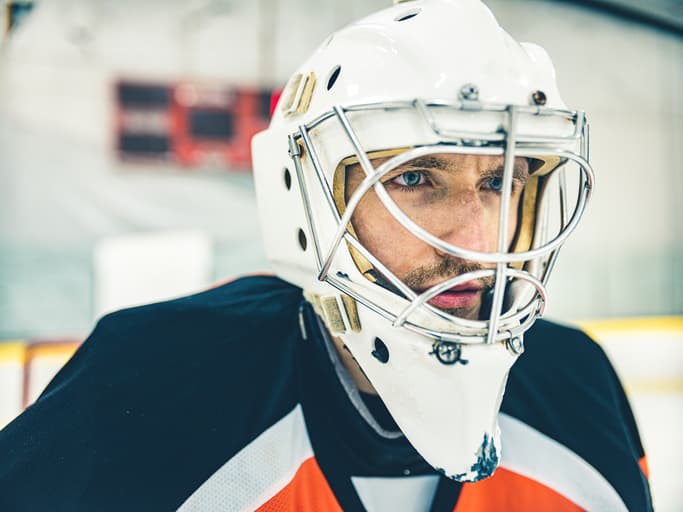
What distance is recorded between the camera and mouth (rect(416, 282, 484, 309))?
27.2 inches

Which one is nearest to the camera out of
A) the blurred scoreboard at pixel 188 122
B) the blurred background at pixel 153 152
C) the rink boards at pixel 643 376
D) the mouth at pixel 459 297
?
the mouth at pixel 459 297

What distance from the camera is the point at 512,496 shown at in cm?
→ 81

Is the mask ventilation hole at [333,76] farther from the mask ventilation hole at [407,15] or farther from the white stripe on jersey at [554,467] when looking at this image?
the white stripe on jersey at [554,467]

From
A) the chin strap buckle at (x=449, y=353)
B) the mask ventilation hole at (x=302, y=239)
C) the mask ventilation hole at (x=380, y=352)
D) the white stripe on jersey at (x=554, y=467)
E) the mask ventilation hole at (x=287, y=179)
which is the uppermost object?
the mask ventilation hole at (x=287, y=179)

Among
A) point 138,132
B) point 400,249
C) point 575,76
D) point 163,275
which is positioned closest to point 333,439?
point 400,249

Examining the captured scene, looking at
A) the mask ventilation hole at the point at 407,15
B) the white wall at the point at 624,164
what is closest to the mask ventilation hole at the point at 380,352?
the mask ventilation hole at the point at 407,15

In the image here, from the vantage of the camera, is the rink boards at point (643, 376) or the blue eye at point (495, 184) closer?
the blue eye at point (495, 184)

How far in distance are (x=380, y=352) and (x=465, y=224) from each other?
18cm

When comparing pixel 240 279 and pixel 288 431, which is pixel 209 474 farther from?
pixel 240 279

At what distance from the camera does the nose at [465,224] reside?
68 centimetres

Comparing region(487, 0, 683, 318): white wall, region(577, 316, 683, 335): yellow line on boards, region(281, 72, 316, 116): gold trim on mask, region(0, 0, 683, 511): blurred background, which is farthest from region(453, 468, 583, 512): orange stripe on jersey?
region(487, 0, 683, 318): white wall

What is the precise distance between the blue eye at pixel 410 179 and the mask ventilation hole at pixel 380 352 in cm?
19

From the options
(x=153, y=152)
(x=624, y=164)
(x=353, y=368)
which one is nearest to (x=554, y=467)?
(x=353, y=368)

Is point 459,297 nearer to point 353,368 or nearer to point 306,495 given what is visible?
point 353,368
